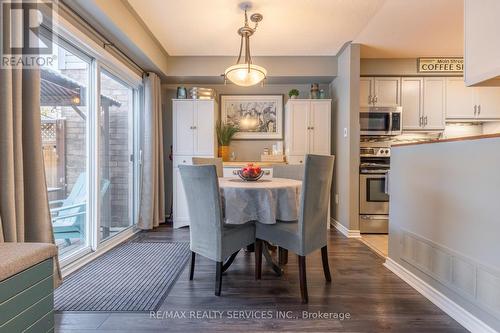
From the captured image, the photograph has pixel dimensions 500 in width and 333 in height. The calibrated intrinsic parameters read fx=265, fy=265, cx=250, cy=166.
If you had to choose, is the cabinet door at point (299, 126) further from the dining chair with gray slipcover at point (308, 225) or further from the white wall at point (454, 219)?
the dining chair with gray slipcover at point (308, 225)

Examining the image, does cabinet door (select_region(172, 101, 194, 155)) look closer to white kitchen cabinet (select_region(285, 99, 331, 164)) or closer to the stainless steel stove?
white kitchen cabinet (select_region(285, 99, 331, 164))

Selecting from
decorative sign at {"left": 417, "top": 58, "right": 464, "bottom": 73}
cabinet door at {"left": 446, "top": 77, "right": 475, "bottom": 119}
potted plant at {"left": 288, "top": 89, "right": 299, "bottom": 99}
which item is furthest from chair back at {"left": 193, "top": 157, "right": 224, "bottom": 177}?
cabinet door at {"left": 446, "top": 77, "right": 475, "bottom": 119}

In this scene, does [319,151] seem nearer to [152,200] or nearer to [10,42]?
[152,200]

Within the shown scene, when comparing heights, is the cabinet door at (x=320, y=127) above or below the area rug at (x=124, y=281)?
above

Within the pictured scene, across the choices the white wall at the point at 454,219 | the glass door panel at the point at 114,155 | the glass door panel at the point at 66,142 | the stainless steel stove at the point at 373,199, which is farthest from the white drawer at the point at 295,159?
the glass door panel at the point at 66,142

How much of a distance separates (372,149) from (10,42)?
3938mm

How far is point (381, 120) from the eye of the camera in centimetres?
369

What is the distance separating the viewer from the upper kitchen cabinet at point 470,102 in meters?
3.83

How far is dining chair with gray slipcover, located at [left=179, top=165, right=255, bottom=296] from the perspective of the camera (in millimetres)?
1848

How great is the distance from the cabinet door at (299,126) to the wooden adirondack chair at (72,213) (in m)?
2.68

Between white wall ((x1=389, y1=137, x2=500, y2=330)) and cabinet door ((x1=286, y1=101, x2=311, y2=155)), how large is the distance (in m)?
1.65

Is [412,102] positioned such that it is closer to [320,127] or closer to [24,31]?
[320,127]

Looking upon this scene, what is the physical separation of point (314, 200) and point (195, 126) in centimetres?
252

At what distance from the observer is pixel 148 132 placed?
3.72 metres
